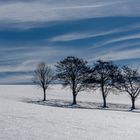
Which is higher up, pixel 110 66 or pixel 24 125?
pixel 110 66

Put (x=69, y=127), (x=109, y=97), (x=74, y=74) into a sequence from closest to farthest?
(x=69, y=127)
(x=74, y=74)
(x=109, y=97)

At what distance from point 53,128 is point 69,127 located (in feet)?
4.37

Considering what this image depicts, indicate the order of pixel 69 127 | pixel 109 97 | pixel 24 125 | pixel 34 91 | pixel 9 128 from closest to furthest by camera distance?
pixel 9 128, pixel 24 125, pixel 69 127, pixel 109 97, pixel 34 91

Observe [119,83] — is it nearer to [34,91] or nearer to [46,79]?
[46,79]

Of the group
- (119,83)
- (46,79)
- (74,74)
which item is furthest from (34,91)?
(119,83)

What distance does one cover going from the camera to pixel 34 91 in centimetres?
11062

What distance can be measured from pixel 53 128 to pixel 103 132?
269 cm

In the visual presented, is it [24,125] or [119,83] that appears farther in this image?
[119,83]

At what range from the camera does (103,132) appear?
20.5 meters

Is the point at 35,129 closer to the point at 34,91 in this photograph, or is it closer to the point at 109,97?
the point at 109,97

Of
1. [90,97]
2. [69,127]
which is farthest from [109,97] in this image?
[69,127]

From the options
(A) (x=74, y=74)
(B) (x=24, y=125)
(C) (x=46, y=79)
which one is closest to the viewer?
(B) (x=24, y=125)

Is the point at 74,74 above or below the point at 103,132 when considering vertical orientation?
above

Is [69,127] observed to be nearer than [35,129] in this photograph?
No
